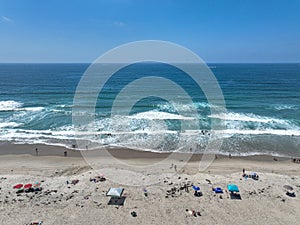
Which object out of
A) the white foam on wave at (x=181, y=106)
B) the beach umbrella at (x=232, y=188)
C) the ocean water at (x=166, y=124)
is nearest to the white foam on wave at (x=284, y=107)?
the ocean water at (x=166, y=124)

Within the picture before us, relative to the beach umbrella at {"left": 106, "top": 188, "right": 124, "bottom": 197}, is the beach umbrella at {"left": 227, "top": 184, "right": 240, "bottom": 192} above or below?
below

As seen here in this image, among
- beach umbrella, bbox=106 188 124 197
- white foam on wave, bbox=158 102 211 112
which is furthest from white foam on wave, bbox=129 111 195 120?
beach umbrella, bbox=106 188 124 197

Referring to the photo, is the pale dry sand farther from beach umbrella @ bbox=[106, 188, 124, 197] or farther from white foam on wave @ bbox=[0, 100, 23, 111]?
white foam on wave @ bbox=[0, 100, 23, 111]

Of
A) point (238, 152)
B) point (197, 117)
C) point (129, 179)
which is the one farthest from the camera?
point (197, 117)

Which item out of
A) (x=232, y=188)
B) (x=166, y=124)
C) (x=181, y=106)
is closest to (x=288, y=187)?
(x=232, y=188)

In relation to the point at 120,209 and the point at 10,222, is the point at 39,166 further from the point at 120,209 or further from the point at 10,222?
the point at 120,209

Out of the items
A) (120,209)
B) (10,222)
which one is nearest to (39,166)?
(10,222)

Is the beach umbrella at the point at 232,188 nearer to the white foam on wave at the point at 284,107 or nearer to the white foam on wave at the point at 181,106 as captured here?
the white foam on wave at the point at 181,106
